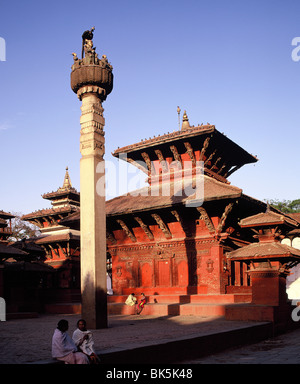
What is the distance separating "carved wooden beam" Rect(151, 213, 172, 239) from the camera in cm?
2495

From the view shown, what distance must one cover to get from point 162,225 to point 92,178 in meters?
11.6

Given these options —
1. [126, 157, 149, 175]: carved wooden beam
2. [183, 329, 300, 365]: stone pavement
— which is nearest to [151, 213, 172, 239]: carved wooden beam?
[126, 157, 149, 175]: carved wooden beam

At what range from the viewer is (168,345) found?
963cm

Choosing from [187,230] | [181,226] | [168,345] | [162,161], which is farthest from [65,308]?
[168,345]

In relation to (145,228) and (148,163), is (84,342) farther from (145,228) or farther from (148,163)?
(148,163)

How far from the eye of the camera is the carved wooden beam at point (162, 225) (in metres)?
25.0

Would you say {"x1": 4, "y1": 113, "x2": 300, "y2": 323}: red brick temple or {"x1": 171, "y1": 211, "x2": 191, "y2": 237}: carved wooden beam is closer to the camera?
{"x1": 4, "y1": 113, "x2": 300, "y2": 323}: red brick temple

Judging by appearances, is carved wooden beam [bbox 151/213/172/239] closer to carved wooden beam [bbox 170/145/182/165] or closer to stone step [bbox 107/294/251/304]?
stone step [bbox 107/294/251/304]

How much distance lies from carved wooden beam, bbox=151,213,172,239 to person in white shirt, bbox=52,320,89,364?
17.1 metres

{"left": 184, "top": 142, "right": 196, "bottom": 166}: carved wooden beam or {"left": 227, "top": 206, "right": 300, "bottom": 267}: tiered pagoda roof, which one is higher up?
{"left": 184, "top": 142, "right": 196, "bottom": 166}: carved wooden beam

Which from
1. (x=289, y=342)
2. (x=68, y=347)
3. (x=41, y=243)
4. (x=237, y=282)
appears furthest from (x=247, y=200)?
(x=41, y=243)

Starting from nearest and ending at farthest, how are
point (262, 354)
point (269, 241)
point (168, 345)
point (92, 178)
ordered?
1. point (168, 345)
2. point (262, 354)
3. point (92, 178)
4. point (269, 241)

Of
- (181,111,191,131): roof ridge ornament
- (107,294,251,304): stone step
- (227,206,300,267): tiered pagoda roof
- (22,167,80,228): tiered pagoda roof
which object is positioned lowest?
(107,294,251,304): stone step
